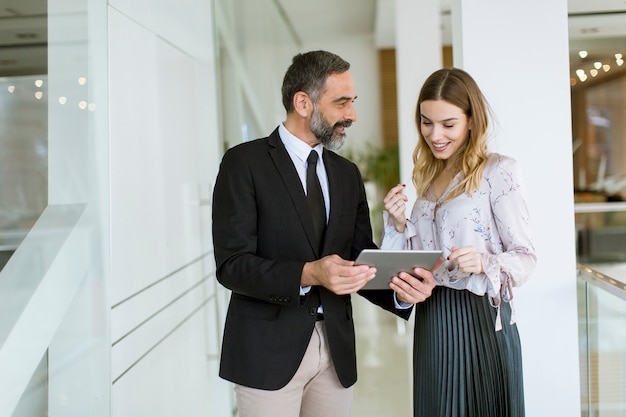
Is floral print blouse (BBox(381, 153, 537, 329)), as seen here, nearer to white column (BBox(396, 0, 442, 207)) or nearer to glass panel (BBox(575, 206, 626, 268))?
glass panel (BBox(575, 206, 626, 268))

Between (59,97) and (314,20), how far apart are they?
7.86m

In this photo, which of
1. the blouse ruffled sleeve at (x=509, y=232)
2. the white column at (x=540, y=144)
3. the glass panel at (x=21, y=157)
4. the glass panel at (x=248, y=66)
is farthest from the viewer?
the glass panel at (x=248, y=66)

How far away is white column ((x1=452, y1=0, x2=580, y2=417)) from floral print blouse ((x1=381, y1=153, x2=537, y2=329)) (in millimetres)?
700

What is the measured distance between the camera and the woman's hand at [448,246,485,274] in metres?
1.80

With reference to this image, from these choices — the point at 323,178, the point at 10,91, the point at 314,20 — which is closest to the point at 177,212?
the point at 323,178

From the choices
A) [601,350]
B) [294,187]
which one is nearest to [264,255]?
[294,187]

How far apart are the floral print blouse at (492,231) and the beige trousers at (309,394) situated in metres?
0.43

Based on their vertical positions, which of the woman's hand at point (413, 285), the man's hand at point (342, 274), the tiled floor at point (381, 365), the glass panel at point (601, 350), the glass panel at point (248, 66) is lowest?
the tiled floor at point (381, 365)

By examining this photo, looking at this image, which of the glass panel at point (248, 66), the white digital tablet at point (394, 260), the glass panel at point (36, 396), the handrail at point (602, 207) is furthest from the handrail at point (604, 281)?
the glass panel at point (248, 66)

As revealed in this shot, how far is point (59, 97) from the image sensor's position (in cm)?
196

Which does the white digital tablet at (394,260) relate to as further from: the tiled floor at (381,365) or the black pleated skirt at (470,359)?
the tiled floor at (381,365)

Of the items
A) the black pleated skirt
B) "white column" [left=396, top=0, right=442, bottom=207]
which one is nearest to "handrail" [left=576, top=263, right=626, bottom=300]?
the black pleated skirt

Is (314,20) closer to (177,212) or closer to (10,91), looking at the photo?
(177,212)

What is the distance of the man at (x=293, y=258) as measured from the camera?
1898 millimetres
